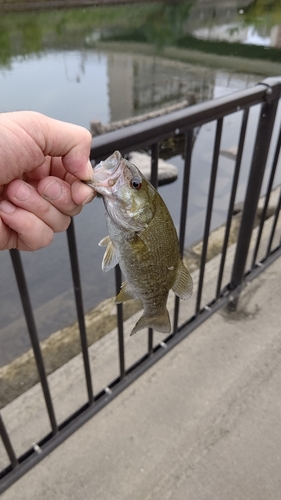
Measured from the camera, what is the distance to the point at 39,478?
187 centimetres

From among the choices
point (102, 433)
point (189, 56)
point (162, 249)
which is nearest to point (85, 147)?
point (162, 249)

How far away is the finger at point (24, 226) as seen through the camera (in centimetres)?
93

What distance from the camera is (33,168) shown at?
94 centimetres

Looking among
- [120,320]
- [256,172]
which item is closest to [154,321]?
[120,320]

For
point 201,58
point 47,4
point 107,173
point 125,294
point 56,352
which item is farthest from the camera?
point 47,4

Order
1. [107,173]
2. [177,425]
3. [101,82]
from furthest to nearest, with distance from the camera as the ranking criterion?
[101,82] < [177,425] < [107,173]

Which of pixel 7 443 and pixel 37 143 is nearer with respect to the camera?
pixel 37 143

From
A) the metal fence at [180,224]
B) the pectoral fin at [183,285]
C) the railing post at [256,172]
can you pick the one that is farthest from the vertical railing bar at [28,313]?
the railing post at [256,172]

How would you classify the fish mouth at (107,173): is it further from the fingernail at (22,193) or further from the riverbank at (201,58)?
the riverbank at (201,58)

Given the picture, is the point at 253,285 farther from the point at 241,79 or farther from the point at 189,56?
the point at 189,56

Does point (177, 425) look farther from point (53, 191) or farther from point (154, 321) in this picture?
point (53, 191)

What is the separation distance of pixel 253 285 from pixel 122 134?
202 cm

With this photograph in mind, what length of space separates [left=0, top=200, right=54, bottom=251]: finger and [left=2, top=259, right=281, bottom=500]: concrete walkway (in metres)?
1.38

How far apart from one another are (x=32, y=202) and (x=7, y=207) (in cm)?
6
